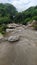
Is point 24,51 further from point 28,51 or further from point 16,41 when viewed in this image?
point 16,41

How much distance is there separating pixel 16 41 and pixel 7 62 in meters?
2.50

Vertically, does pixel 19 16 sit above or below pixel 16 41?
below

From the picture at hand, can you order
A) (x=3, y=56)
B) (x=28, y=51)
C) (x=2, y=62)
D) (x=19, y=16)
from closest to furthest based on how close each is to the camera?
(x=2, y=62)
(x=3, y=56)
(x=28, y=51)
(x=19, y=16)

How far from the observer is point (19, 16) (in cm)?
2903

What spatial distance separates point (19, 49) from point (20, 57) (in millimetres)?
968

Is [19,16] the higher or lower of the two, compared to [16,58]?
lower

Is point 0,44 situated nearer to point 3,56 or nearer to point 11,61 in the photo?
point 3,56

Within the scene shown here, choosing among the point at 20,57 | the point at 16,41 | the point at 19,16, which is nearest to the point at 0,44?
the point at 16,41

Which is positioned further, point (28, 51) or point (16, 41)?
point (16, 41)

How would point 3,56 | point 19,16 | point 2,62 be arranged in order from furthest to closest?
point 19,16 → point 3,56 → point 2,62

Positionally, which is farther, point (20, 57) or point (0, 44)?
point (0, 44)

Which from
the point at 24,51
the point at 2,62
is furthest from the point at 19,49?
the point at 2,62

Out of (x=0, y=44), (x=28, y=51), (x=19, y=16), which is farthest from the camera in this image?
(x=19, y=16)

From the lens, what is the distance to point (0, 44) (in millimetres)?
9508
